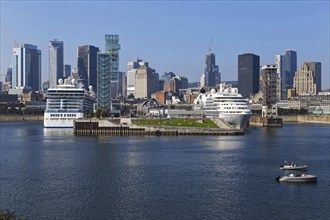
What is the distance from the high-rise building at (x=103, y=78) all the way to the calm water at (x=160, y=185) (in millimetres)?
110389

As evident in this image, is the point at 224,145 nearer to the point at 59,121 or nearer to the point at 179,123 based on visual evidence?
the point at 179,123

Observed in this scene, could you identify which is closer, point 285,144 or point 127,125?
point 285,144

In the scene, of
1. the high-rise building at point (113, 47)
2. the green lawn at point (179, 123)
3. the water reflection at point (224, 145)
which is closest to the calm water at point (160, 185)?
the water reflection at point (224, 145)

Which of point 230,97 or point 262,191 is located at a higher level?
point 230,97

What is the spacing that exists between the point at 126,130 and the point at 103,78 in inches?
3063

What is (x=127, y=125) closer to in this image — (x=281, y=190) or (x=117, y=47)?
(x=281, y=190)

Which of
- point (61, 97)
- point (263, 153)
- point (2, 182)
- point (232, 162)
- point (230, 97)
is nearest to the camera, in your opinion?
point (2, 182)

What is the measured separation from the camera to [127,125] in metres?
105

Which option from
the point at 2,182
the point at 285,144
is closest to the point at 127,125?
the point at 285,144

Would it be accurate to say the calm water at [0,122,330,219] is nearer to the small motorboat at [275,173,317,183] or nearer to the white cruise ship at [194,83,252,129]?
the small motorboat at [275,173,317,183]

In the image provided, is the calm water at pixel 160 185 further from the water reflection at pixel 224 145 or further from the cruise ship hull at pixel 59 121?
the cruise ship hull at pixel 59 121

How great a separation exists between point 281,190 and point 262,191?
187 centimetres

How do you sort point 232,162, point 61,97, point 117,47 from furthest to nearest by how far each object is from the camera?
point 117,47 → point 61,97 → point 232,162

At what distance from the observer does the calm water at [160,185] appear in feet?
114
